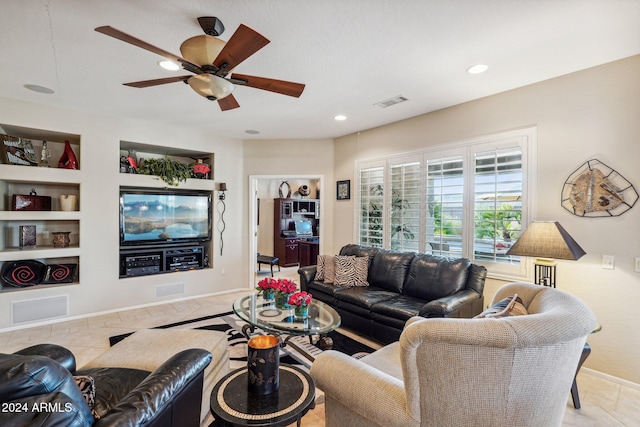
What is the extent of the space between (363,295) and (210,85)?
2.58 meters

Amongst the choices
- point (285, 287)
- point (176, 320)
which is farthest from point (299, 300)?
point (176, 320)

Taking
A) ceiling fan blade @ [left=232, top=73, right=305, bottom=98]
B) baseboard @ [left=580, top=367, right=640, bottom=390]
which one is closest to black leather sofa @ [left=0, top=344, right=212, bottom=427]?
ceiling fan blade @ [left=232, top=73, right=305, bottom=98]

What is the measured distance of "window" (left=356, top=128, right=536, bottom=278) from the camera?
3.23 meters

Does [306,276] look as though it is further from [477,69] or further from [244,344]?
[477,69]

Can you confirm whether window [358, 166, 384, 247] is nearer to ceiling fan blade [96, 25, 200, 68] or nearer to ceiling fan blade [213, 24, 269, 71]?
ceiling fan blade [213, 24, 269, 71]

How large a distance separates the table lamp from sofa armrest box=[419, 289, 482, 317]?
59 cm

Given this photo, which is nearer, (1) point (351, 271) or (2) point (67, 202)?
(1) point (351, 271)

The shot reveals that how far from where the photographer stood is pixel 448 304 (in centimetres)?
270

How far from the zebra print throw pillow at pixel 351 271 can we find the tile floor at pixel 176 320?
5.76 feet

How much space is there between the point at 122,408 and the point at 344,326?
110 inches

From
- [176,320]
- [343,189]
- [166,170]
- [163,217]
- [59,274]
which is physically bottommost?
[176,320]

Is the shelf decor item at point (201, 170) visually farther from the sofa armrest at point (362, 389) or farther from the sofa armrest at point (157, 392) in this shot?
the sofa armrest at point (362, 389)

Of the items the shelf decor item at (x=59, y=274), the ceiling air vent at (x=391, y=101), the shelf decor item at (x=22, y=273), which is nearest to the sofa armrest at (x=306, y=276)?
the ceiling air vent at (x=391, y=101)

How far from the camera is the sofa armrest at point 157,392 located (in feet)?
3.73
